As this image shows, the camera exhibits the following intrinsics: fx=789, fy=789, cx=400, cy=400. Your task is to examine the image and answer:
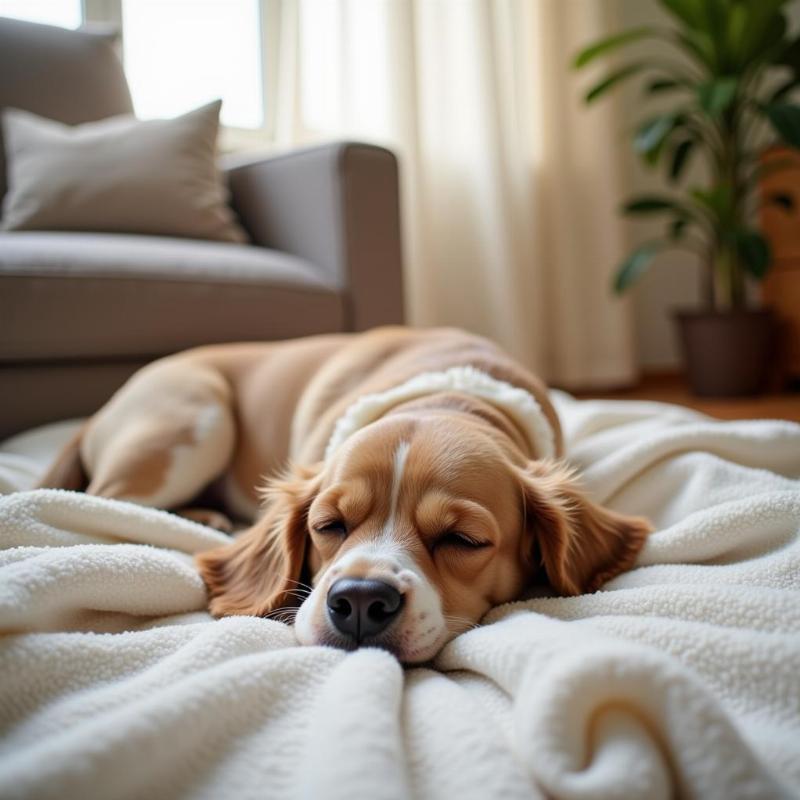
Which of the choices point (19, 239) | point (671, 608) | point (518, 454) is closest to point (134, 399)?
point (19, 239)

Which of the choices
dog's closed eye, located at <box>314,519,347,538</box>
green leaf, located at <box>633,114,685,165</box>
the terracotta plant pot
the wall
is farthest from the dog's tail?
the wall

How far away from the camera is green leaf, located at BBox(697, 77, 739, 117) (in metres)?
3.42

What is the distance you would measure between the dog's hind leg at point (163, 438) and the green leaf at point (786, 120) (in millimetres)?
2630

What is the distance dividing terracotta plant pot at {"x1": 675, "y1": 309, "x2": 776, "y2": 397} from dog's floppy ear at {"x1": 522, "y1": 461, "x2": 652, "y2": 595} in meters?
2.93

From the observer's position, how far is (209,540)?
1.41 meters

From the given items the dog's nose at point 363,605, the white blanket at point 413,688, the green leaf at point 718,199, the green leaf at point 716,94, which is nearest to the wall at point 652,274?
the green leaf at point 718,199

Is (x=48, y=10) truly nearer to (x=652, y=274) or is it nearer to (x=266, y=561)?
(x=266, y=561)

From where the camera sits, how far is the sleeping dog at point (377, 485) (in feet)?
3.39

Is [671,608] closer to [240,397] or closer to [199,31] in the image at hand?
[240,397]

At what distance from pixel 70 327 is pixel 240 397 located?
510 millimetres

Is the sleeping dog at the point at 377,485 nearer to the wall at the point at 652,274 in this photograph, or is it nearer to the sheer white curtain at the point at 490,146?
the sheer white curtain at the point at 490,146

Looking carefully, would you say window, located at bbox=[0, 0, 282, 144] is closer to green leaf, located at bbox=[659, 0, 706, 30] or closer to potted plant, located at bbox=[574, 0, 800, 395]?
potted plant, located at bbox=[574, 0, 800, 395]

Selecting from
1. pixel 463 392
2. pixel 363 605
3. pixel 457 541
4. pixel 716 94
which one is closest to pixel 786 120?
pixel 716 94

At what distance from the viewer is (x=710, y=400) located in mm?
3951
